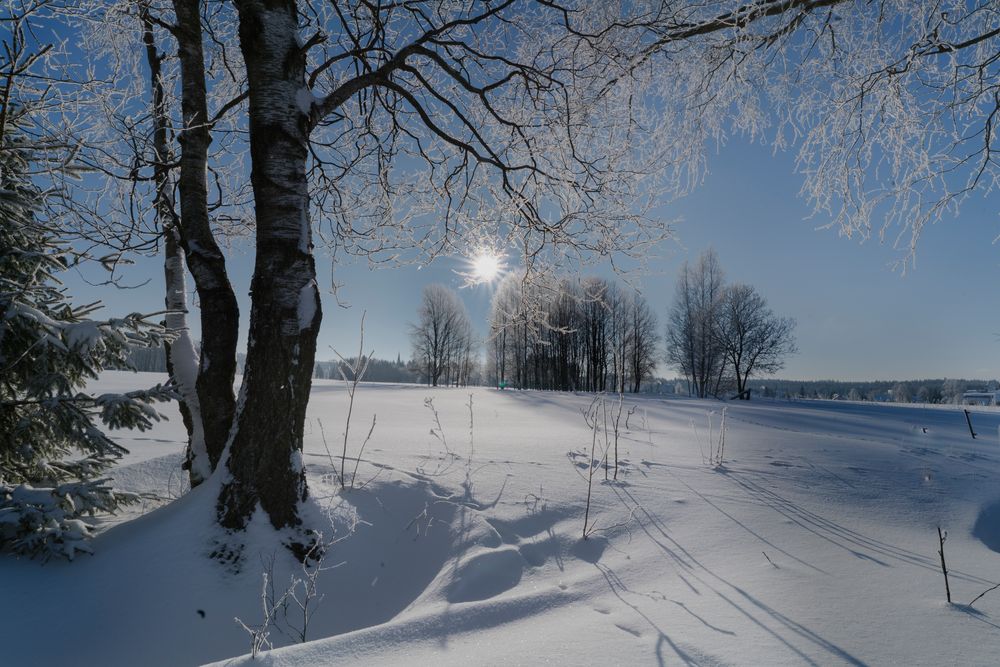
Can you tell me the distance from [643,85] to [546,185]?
137 cm

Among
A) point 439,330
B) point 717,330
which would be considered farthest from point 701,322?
point 439,330

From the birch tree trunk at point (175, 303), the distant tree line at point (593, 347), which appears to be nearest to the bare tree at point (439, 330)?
the distant tree line at point (593, 347)

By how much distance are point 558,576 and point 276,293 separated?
2359 mm

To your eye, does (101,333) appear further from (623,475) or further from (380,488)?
(623,475)

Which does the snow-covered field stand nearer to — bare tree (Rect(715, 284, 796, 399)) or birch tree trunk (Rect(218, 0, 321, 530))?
birch tree trunk (Rect(218, 0, 321, 530))

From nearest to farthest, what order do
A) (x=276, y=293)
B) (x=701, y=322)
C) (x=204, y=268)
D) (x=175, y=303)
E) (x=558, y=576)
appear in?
(x=558, y=576), (x=276, y=293), (x=204, y=268), (x=175, y=303), (x=701, y=322)

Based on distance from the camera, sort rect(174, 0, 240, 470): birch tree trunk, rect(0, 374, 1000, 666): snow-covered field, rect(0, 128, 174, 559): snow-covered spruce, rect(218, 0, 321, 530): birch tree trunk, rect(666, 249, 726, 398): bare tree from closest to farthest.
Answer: rect(0, 374, 1000, 666): snow-covered field, rect(0, 128, 174, 559): snow-covered spruce, rect(218, 0, 321, 530): birch tree trunk, rect(174, 0, 240, 470): birch tree trunk, rect(666, 249, 726, 398): bare tree

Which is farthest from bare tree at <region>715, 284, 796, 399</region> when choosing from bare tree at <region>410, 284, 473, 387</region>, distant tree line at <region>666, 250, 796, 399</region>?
bare tree at <region>410, 284, 473, 387</region>

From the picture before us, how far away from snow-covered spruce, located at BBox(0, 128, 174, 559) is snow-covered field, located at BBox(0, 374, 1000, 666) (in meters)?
0.25

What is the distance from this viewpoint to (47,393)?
111 inches

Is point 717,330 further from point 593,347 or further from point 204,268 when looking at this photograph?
point 204,268

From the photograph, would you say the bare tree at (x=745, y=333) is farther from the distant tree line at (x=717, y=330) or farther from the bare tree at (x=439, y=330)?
the bare tree at (x=439, y=330)

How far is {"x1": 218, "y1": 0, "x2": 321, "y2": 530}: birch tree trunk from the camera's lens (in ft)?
8.59

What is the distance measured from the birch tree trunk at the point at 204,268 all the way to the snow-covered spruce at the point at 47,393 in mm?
350
